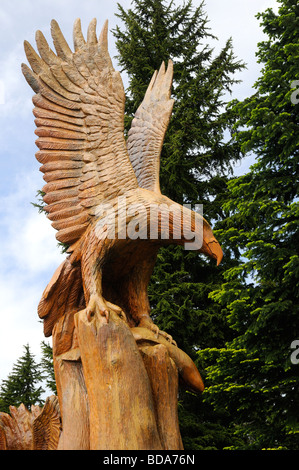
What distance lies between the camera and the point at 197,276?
35.0 feet

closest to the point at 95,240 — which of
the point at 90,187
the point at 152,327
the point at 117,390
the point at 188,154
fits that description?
the point at 90,187

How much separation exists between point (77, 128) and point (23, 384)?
31.5 feet

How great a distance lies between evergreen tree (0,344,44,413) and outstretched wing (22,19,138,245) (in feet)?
29.4

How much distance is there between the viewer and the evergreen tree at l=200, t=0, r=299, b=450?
684cm

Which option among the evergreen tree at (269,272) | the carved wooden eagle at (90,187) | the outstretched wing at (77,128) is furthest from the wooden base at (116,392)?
the evergreen tree at (269,272)

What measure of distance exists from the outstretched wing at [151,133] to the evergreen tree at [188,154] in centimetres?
509

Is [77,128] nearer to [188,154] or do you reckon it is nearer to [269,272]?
[269,272]

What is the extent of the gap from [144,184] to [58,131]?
0.94 metres

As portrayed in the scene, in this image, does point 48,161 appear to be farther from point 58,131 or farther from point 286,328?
point 286,328

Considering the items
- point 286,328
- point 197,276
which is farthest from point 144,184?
point 197,276

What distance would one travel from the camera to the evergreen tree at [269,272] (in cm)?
684

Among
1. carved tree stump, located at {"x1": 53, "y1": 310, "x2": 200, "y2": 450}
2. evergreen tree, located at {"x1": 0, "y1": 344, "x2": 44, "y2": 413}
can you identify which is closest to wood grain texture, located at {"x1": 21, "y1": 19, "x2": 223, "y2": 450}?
carved tree stump, located at {"x1": 53, "y1": 310, "x2": 200, "y2": 450}

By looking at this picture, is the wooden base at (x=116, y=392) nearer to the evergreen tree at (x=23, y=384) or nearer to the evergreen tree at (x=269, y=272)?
the evergreen tree at (x=269, y=272)

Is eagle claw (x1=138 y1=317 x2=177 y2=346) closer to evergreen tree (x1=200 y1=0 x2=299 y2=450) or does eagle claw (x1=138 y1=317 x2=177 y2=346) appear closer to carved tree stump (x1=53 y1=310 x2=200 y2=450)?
carved tree stump (x1=53 y1=310 x2=200 y2=450)
